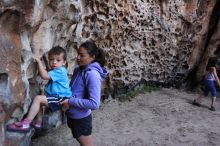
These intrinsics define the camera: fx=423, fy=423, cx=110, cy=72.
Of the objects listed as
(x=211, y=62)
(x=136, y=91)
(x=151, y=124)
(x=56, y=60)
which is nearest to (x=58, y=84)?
(x=56, y=60)

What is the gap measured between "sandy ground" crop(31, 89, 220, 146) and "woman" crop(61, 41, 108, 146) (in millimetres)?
1200

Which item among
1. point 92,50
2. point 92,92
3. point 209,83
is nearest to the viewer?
point 92,92

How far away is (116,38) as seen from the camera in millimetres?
5980

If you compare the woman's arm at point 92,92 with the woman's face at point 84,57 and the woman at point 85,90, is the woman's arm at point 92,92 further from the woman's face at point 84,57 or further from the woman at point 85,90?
the woman's face at point 84,57

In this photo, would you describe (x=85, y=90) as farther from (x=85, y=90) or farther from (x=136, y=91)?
(x=136, y=91)

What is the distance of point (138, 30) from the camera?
248 inches

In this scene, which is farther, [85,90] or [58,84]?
[58,84]

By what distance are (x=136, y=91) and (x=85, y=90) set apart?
3.34 m

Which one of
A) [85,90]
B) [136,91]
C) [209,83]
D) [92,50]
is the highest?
[92,50]

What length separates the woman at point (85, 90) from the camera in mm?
3348

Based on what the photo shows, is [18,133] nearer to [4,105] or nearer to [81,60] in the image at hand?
[4,105]

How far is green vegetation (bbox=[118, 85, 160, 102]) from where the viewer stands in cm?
646

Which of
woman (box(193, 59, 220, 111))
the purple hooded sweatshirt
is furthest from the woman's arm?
woman (box(193, 59, 220, 111))

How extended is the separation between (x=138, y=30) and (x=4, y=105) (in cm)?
314
